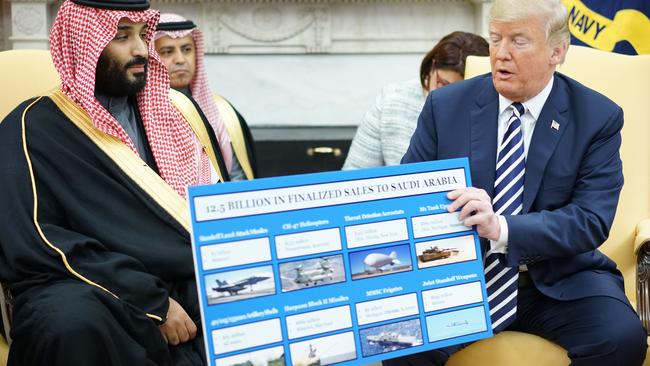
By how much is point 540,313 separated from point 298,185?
0.92 meters

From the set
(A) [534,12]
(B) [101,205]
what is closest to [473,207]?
(A) [534,12]

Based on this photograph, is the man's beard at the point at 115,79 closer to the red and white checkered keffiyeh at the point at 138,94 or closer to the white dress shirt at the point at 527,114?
the red and white checkered keffiyeh at the point at 138,94

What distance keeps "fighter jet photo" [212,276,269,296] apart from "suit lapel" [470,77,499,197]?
837 millimetres

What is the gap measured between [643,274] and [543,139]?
23.6 inches

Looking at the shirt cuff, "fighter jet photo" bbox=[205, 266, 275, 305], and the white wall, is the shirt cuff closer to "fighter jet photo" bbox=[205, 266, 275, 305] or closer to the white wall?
"fighter jet photo" bbox=[205, 266, 275, 305]

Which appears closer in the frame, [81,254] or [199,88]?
[81,254]

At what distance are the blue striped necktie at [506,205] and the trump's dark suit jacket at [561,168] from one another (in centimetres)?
3

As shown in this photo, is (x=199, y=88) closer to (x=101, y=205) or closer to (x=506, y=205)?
(x=101, y=205)

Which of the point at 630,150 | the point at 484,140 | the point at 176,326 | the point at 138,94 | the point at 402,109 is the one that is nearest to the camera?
the point at 176,326

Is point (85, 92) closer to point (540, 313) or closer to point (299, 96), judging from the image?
point (540, 313)

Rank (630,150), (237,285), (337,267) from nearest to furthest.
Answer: (237,285) < (337,267) < (630,150)

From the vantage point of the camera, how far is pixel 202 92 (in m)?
4.57

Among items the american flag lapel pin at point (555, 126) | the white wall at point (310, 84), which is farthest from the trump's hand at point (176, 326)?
the white wall at point (310, 84)

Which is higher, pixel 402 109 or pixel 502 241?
pixel 402 109
